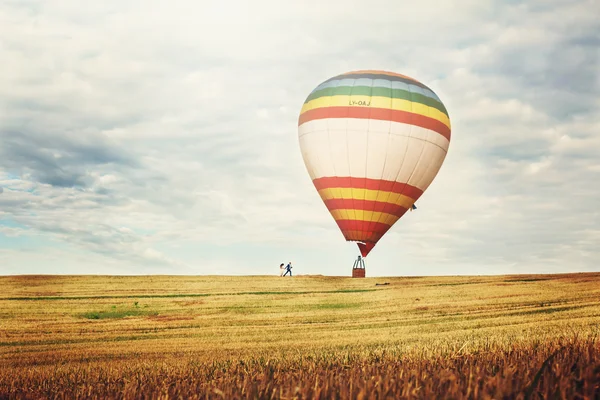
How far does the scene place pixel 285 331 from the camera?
69.4ft

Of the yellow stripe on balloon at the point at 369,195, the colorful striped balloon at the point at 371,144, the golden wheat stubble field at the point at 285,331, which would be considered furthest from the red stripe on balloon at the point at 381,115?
the golden wheat stubble field at the point at 285,331

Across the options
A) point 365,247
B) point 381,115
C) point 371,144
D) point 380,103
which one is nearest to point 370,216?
point 365,247

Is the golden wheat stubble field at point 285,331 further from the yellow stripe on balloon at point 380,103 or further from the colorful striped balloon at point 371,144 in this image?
the yellow stripe on balloon at point 380,103

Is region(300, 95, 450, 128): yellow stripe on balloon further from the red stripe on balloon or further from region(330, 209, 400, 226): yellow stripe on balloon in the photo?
region(330, 209, 400, 226): yellow stripe on balloon

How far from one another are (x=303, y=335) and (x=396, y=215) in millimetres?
20056

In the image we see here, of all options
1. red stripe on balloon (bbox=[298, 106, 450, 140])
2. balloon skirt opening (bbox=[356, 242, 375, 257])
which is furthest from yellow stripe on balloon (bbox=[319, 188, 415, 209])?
red stripe on balloon (bbox=[298, 106, 450, 140])

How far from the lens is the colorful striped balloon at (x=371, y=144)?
35531 mm

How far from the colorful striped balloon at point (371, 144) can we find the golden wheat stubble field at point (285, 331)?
4.87 m

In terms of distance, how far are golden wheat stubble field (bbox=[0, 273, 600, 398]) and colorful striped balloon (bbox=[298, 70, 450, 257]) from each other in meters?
4.87

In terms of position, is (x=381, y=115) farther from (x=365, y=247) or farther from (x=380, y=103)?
(x=365, y=247)

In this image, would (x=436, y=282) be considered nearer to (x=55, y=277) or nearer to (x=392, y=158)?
(x=392, y=158)

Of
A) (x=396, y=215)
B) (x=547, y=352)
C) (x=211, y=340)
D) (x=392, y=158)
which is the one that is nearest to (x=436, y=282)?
(x=396, y=215)

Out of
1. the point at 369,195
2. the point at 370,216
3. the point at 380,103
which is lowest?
the point at 370,216

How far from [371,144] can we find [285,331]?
17.1 meters
